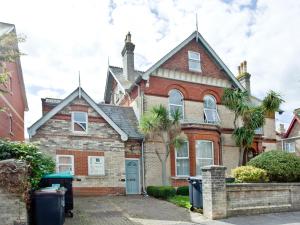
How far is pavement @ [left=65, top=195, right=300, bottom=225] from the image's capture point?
12.2 m

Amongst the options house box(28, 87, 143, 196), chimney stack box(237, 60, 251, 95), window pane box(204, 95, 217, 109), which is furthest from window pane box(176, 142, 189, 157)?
chimney stack box(237, 60, 251, 95)

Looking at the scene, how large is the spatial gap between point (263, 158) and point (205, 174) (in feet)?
14.6

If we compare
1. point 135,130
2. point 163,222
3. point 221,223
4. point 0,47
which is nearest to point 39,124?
point 135,130

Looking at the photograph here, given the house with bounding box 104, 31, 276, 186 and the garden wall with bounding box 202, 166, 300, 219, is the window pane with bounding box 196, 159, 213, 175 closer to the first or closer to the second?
the house with bounding box 104, 31, 276, 186

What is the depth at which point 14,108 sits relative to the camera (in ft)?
80.4

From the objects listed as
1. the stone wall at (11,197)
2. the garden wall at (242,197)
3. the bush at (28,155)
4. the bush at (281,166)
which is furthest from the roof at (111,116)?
the stone wall at (11,197)

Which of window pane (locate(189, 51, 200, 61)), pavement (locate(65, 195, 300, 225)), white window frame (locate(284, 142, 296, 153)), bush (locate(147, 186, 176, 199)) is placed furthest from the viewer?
white window frame (locate(284, 142, 296, 153))

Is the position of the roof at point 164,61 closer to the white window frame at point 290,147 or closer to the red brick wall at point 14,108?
the red brick wall at point 14,108

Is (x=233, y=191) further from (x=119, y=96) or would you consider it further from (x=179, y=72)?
(x=119, y=96)

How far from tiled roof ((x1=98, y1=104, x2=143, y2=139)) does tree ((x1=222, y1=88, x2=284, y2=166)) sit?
21.2ft

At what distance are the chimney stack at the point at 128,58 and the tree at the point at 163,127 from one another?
6.04 metres

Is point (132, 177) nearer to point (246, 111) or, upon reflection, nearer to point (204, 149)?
point (204, 149)

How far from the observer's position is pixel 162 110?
64.7 ft

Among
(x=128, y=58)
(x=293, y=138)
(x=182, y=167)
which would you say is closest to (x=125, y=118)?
(x=182, y=167)
